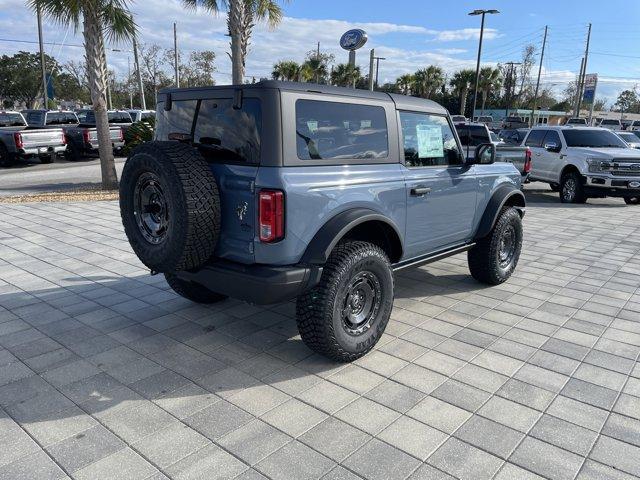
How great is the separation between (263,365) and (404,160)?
2014 millimetres

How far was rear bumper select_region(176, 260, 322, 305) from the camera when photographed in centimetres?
317

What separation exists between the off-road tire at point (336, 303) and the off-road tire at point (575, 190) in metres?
10.3

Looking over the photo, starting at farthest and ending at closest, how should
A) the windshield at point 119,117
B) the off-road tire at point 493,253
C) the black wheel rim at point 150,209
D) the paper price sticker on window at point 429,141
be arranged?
the windshield at point 119,117
the off-road tire at point 493,253
the paper price sticker on window at point 429,141
the black wheel rim at point 150,209

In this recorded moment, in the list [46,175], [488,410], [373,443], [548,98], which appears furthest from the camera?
[548,98]

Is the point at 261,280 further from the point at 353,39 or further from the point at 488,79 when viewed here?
the point at 488,79

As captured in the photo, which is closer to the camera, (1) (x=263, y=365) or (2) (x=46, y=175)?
Answer: (1) (x=263, y=365)

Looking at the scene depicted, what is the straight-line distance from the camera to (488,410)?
123 inches

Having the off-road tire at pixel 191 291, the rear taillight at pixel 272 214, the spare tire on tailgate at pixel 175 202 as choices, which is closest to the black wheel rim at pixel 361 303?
the rear taillight at pixel 272 214

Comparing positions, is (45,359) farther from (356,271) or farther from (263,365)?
(356,271)

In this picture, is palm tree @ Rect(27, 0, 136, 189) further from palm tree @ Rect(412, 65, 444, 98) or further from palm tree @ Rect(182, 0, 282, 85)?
palm tree @ Rect(412, 65, 444, 98)

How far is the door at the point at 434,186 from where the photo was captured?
4.22 metres

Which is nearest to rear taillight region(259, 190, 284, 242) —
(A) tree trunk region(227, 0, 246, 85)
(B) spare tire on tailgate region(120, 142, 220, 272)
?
(B) spare tire on tailgate region(120, 142, 220, 272)

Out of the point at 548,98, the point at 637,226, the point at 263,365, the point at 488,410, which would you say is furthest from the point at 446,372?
the point at 548,98

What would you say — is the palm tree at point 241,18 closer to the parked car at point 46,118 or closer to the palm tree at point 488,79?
the parked car at point 46,118
